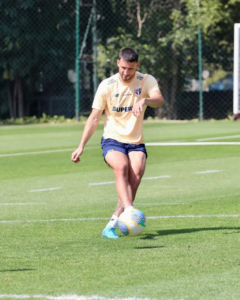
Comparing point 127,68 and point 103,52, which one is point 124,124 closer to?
point 127,68

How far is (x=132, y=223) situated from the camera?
7875 millimetres

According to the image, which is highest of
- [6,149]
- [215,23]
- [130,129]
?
[215,23]

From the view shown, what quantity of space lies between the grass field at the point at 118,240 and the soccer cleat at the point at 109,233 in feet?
0.29

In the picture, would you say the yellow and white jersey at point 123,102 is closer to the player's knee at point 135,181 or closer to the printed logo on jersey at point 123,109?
the printed logo on jersey at point 123,109

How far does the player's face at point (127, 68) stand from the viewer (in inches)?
330

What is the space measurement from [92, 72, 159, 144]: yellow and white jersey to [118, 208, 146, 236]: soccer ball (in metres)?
1.08

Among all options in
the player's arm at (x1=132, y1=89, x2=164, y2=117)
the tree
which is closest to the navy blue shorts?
the player's arm at (x1=132, y1=89, x2=164, y2=117)

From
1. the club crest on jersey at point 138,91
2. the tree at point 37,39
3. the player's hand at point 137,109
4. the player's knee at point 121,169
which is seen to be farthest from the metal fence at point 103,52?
the player's hand at point 137,109

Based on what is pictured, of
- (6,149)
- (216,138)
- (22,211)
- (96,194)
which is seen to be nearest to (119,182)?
(22,211)

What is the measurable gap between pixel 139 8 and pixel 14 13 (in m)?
5.30

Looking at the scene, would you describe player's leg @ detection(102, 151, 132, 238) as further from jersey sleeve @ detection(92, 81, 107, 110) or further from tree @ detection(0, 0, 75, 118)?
tree @ detection(0, 0, 75, 118)

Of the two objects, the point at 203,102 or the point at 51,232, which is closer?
the point at 51,232

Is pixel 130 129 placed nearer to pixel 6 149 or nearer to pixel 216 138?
pixel 6 149

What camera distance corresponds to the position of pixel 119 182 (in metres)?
8.40
